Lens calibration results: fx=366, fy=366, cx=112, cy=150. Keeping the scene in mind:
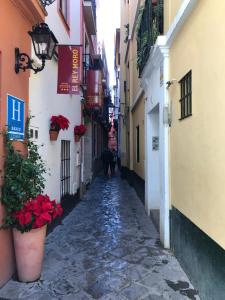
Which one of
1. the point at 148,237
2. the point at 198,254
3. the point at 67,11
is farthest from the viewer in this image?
the point at 67,11

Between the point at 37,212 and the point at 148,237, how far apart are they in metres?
3.14

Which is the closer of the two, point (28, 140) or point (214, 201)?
point (214, 201)

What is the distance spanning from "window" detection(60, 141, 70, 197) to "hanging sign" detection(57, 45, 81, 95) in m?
1.88

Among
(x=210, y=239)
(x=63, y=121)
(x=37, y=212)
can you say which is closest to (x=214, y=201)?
(x=210, y=239)

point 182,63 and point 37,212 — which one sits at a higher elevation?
point 182,63

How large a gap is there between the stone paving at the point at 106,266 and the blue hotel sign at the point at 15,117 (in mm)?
1890

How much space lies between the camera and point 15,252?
4672 millimetres

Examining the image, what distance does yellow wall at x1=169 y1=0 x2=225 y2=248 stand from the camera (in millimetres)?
3428

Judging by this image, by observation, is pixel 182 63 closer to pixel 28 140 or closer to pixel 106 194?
pixel 28 140

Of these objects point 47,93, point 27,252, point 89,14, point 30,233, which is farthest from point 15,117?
point 89,14

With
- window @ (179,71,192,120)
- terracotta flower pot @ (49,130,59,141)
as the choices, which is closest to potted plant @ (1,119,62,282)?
window @ (179,71,192,120)

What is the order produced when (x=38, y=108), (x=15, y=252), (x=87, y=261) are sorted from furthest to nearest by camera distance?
(x=38, y=108) < (x=87, y=261) < (x=15, y=252)

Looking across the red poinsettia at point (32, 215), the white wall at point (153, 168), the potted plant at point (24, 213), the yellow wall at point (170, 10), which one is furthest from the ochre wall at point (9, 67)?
the white wall at point (153, 168)

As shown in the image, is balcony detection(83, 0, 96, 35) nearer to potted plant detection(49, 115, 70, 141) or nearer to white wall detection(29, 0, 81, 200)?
white wall detection(29, 0, 81, 200)
